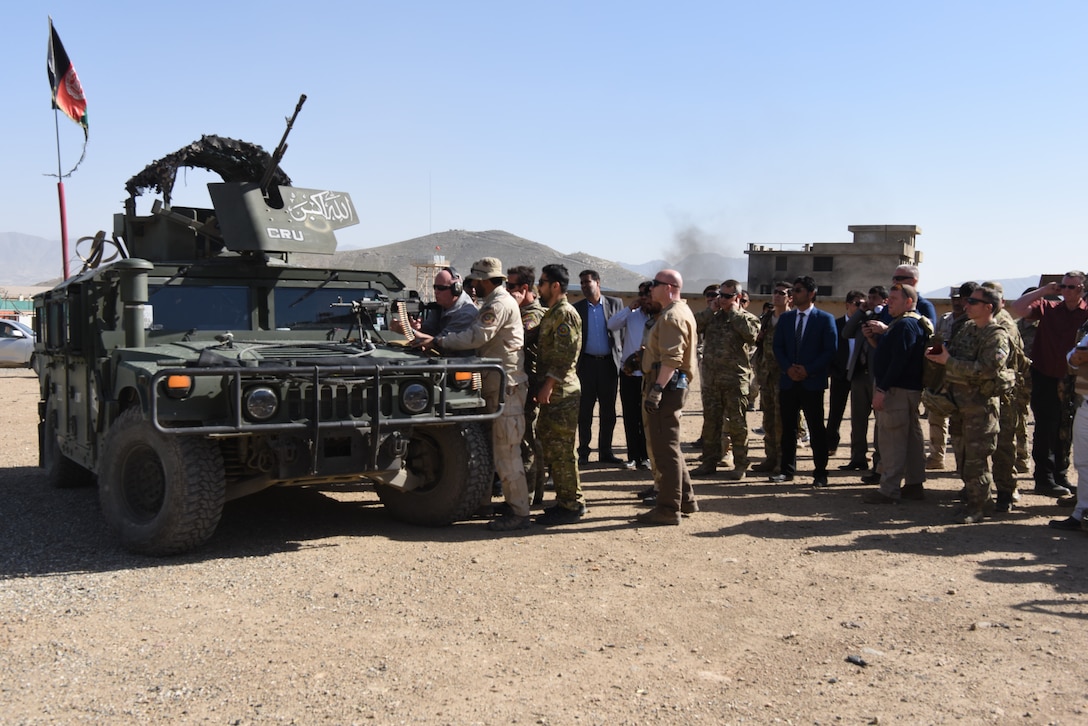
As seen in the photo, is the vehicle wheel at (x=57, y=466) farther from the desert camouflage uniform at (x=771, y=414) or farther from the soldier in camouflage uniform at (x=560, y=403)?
the desert camouflage uniform at (x=771, y=414)

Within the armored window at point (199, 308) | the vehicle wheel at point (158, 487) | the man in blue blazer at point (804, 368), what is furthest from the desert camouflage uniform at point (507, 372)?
the man in blue blazer at point (804, 368)

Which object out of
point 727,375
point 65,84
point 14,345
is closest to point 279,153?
point 727,375

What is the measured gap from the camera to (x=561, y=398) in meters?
6.54

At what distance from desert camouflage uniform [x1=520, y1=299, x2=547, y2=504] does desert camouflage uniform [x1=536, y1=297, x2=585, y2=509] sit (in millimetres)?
152

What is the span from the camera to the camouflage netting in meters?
8.14

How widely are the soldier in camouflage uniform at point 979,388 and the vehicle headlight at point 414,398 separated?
144 inches

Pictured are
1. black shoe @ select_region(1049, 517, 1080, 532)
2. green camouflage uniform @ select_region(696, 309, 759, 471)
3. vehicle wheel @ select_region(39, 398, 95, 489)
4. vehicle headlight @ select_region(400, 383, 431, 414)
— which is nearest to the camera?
vehicle headlight @ select_region(400, 383, 431, 414)

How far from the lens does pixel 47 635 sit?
4.23m

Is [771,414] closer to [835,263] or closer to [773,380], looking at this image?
[773,380]

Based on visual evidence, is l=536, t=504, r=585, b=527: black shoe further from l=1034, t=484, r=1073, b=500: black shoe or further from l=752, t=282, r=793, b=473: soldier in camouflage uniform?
l=1034, t=484, r=1073, b=500: black shoe

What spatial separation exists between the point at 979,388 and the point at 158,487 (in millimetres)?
5430

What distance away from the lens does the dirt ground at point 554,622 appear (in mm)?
3541

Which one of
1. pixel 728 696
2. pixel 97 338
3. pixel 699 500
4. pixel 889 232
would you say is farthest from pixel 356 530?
pixel 889 232

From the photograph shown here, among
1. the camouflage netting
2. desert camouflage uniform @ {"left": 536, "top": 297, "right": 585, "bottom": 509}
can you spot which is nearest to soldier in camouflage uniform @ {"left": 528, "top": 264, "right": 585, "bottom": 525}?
desert camouflage uniform @ {"left": 536, "top": 297, "right": 585, "bottom": 509}
